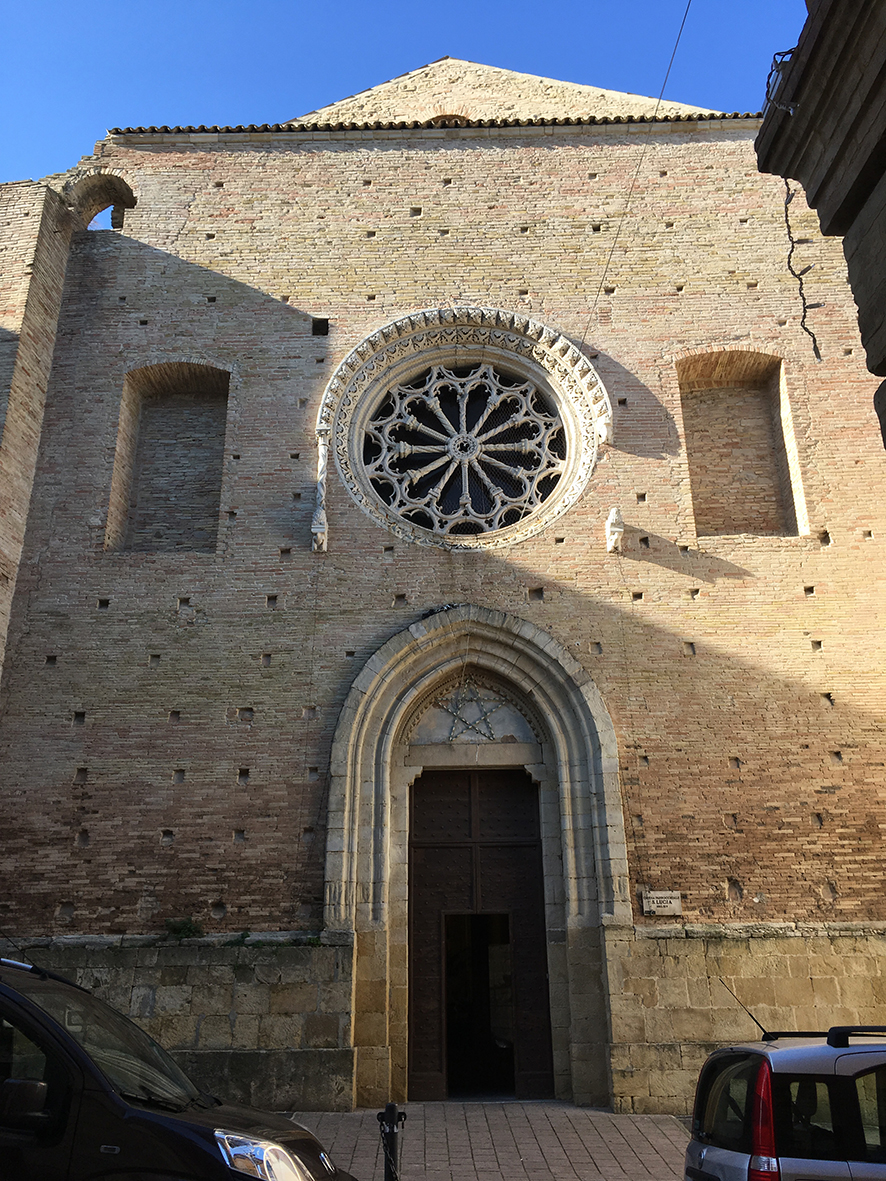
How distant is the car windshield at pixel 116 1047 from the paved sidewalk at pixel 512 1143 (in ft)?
8.73

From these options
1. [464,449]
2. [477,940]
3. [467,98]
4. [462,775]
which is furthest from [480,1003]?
[467,98]

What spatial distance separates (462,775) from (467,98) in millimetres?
10891

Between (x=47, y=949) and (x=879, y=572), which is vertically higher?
(x=879, y=572)

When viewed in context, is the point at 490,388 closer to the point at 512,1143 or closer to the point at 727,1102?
the point at 512,1143

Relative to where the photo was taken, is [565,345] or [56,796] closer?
[56,796]

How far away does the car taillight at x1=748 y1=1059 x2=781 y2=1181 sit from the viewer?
3414 mm

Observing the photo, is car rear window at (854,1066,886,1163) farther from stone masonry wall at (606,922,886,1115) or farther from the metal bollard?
Answer: stone masonry wall at (606,922,886,1115)

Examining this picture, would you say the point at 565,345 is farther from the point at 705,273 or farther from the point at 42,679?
the point at 42,679

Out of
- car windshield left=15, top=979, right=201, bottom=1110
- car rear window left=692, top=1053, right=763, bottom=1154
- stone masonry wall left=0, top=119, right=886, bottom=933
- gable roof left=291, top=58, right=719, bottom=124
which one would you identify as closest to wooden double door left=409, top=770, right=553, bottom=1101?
stone masonry wall left=0, top=119, right=886, bottom=933

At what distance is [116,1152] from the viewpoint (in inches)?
121

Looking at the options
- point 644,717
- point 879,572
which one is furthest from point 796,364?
point 644,717

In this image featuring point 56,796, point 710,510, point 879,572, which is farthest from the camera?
point 710,510

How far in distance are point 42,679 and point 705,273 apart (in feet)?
29.8

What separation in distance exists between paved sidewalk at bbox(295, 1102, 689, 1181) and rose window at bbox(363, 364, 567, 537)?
574 cm
